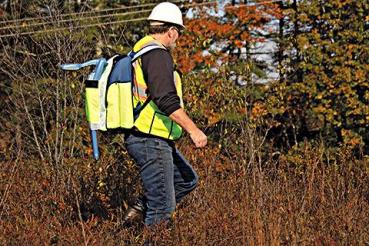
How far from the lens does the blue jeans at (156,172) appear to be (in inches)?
187

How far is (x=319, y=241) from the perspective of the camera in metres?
4.72

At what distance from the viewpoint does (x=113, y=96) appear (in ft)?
15.7

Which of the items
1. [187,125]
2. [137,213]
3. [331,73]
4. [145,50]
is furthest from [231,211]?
[331,73]

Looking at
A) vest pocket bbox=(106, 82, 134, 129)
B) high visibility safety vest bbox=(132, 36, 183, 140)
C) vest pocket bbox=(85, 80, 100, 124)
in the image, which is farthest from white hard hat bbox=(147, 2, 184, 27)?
vest pocket bbox=(85, 80, 100, 124)

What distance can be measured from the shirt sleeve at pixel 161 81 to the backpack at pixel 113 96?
80 millimetres

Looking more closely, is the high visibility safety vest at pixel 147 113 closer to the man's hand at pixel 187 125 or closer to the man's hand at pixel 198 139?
the man's hand at pixel 187 125

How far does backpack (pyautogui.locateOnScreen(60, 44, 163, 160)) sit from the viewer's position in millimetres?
4738

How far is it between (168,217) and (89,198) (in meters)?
1.73

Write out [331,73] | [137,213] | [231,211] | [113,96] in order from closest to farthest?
[113,96] < [137,213] < [231,211] < [331,73]

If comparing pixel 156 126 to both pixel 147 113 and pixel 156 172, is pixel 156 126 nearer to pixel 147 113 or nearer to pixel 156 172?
pixel 147 113

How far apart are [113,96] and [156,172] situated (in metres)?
0.57

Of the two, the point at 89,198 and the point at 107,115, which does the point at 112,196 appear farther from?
the point at 107,115

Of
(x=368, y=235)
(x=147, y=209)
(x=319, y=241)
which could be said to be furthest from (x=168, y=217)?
(x=368, y=235)

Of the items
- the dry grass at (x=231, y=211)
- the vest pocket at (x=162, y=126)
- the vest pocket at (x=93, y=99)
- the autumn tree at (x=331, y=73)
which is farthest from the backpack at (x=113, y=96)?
the autumn tree at (x=331, y=73)
